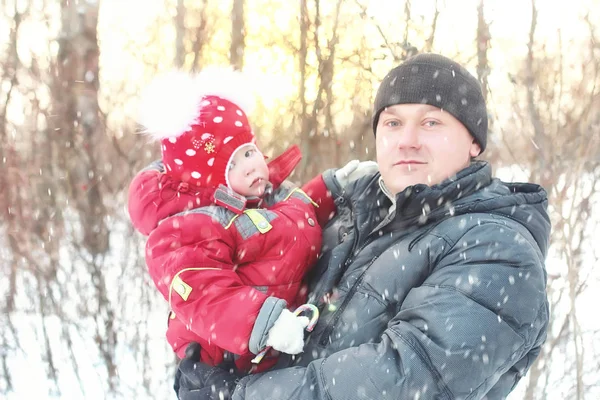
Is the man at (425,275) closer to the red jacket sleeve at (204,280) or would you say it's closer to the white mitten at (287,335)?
the white mitten at (287,335)

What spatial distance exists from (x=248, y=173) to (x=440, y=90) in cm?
88

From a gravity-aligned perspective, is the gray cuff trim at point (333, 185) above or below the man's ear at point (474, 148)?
below

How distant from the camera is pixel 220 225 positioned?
200cm

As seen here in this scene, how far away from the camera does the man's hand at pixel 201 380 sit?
1.92 metres

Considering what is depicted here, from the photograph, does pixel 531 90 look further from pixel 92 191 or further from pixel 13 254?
pixel 13 254

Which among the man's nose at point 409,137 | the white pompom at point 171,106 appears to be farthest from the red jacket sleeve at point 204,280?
the man's nose at point 409,137

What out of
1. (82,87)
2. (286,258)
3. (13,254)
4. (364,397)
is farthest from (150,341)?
(364,397)

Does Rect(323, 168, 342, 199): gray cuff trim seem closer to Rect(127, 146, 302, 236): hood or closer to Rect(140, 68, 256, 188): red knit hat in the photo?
Rect(140, 68, 256, 188): red knit hat

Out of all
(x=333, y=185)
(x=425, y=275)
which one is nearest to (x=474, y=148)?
(x=425, y=275)

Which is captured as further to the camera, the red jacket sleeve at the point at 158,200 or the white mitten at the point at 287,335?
the red jacket sleeve at the point at 158,200

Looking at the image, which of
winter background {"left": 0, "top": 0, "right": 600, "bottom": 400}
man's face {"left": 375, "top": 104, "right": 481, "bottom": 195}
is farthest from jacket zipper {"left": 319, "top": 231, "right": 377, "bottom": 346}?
winter background {"left": 0, "top": 0, "right": 600, "bottom": 400}

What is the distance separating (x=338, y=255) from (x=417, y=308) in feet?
1.88

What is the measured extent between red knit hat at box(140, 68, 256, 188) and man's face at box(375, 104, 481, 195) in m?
0.68

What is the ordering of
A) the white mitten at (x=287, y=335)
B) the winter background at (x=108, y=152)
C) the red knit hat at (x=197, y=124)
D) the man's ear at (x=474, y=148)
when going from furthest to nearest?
the winter background at (x=108, y=152) < the red knit hat at (x=197, y=124) < the man's ear at (x=474, y=148) < the white mitten at (x=287, y=335)
